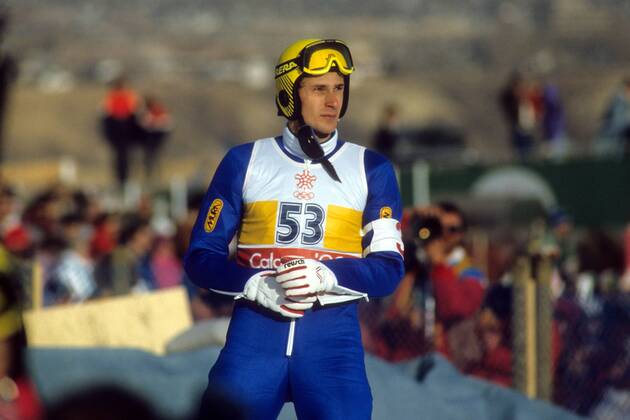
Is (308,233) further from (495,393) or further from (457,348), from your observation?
(457,348)

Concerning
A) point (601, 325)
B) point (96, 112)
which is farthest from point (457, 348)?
point (96, 112)

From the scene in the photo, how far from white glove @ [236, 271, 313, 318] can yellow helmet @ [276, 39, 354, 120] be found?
0.72 metres

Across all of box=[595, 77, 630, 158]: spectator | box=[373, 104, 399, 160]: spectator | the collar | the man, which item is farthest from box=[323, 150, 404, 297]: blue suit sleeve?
box=[373, 104, 399, 160]: spectator

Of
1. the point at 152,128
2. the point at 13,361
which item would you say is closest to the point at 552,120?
the point at 152,128

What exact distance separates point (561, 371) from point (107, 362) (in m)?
→ 2.93

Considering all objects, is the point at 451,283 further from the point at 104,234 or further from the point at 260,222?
the point at 104,234

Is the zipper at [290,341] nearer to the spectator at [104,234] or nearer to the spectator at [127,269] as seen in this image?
the spectator at [127,269]

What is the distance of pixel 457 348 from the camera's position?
8.05m

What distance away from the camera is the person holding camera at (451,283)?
784cm

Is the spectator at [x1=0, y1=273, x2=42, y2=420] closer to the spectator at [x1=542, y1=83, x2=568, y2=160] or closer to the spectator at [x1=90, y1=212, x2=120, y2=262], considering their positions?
the spectator at [x1=90, y1=212, x2=120, y2=262]

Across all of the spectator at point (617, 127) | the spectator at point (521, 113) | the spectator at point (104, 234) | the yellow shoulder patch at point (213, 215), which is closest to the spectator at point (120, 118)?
the spectator at point (521, 113)

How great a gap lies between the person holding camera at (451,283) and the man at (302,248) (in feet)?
10.2

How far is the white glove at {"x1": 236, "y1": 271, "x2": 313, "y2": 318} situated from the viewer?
445 centimetres

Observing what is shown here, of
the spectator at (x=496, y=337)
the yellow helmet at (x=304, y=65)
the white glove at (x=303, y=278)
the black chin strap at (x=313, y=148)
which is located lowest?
the spectator at (x=496, y=337)
